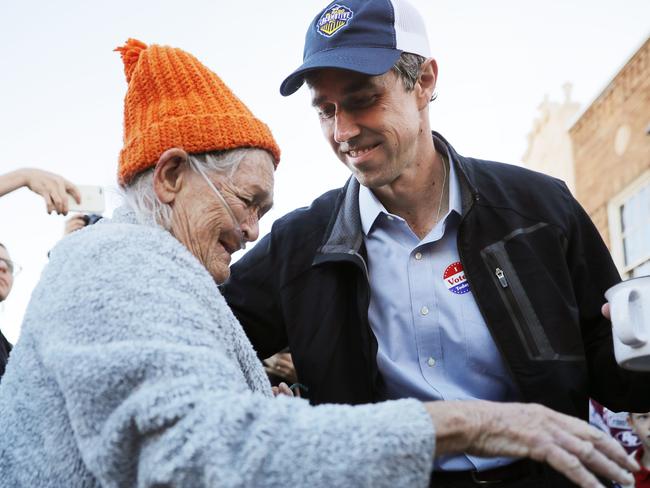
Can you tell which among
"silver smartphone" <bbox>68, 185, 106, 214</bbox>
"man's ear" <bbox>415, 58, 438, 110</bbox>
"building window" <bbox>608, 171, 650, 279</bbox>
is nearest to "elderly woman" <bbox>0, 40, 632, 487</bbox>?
"man's ear" <bbox>415, 58, 438, 110</bbox>

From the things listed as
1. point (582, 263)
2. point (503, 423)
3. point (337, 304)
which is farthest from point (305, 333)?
point (503, 423)

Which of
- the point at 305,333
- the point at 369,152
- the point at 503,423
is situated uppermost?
the point at 369,152

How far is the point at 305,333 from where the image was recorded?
2.79 metres

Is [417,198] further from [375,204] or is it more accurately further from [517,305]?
[517,305]

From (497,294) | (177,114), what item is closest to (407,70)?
(497,294)

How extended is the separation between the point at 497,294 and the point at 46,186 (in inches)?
83.4

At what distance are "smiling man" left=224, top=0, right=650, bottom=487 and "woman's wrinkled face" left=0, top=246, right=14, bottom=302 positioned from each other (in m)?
2.81

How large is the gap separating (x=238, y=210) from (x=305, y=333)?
31.9 inches

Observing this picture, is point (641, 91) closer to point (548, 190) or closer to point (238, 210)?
point (548, 190)

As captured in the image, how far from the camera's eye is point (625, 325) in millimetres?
2203

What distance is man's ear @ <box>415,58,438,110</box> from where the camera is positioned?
123 inches

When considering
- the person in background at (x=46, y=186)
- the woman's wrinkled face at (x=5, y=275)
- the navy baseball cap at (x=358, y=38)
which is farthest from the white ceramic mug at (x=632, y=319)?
the woman's wrinkled face at (x=5, y=275)

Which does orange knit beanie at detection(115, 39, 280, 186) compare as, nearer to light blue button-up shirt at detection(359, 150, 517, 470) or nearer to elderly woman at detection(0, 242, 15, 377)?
light blue button-up shirt at detection(359, 150, 517, 470)

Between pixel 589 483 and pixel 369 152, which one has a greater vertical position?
pixel 369 152
